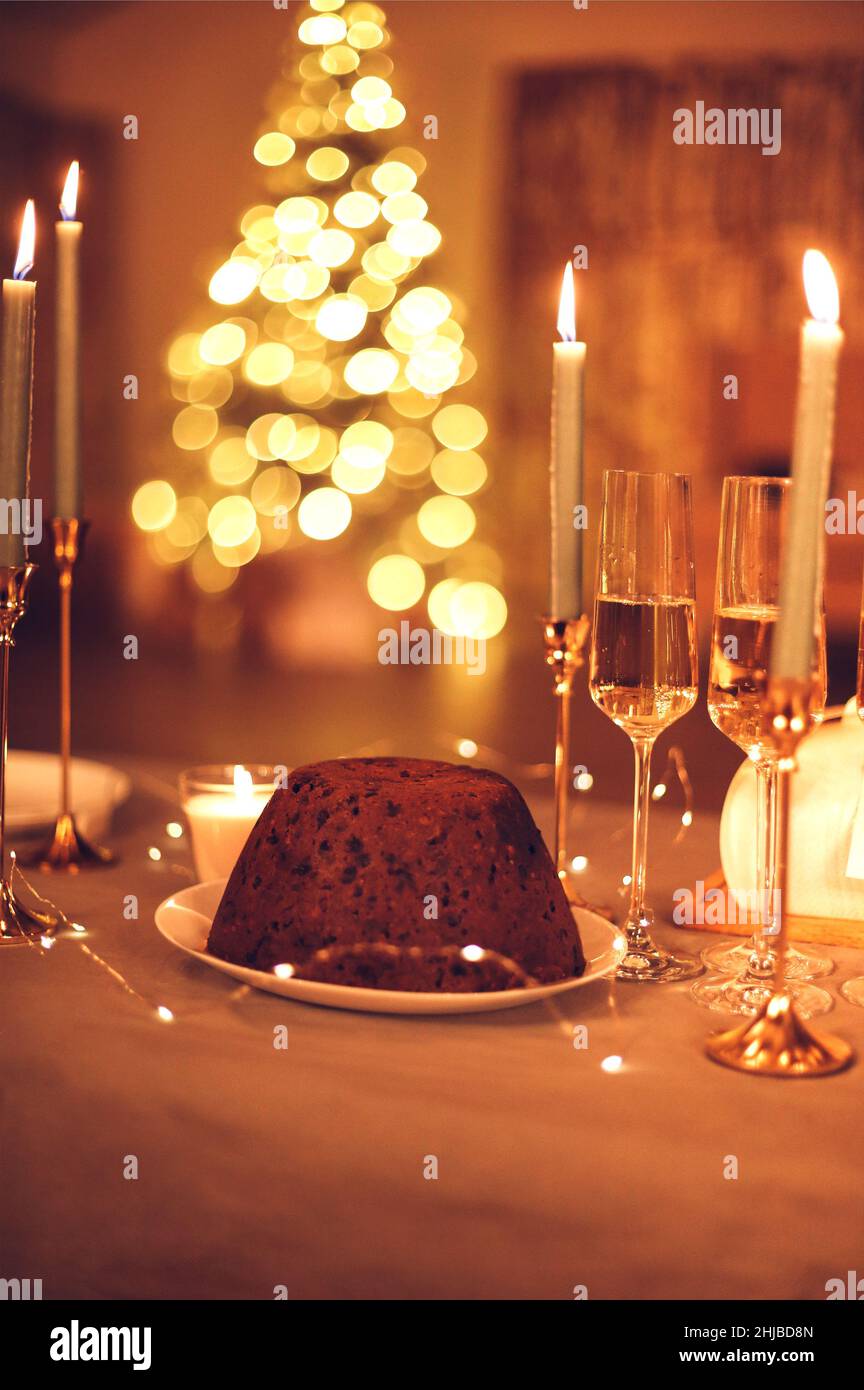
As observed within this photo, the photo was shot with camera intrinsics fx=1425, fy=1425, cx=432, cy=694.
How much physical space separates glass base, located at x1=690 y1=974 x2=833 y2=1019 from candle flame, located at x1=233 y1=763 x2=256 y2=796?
41 centimetres

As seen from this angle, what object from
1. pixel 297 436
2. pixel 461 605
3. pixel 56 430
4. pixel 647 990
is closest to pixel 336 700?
pixel 297 436

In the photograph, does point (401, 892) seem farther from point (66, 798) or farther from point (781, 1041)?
point (66, 798)

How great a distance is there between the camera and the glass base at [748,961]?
1.06 meters

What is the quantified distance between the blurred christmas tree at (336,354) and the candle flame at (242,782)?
4.33 meters

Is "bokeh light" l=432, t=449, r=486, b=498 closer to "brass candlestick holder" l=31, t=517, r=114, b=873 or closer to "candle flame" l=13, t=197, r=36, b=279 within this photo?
"brass candlestick holder" l=31, t=517, r=114, b=873

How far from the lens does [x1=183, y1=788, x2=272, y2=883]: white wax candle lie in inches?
46.5

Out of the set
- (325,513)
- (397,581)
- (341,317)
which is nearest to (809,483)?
(341,317)

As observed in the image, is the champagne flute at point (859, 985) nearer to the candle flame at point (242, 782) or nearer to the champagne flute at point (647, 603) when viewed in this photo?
the champagne flute at point (647, 603)

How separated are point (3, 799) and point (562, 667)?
0.46 m

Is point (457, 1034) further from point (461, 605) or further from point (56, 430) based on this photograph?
point (461, 605)

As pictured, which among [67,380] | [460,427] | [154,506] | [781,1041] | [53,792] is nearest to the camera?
[781,1041]

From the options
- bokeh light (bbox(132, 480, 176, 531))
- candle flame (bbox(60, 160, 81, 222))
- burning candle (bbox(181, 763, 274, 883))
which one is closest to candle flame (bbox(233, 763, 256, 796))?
burning candle (bbox(181, 763, 274, 883))

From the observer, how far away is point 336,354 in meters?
5.43

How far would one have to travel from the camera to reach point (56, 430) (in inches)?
54.0
